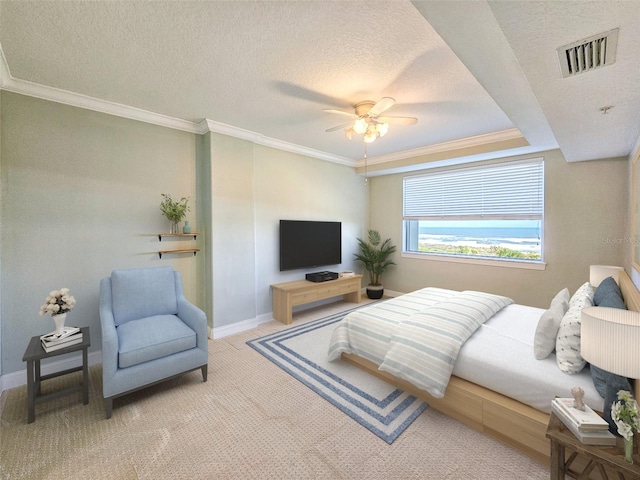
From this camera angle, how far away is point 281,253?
4.27 metres

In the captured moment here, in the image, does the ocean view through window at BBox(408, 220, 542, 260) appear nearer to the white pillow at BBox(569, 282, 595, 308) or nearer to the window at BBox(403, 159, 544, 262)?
the window at BBox(403, 159, 544, 262)

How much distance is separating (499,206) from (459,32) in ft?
11.4

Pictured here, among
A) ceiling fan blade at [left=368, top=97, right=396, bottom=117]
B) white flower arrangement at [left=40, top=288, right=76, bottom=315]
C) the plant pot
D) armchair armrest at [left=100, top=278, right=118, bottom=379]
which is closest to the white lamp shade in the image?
ceiling fan blade at [left=368, top=97, right=396, bottom=117]

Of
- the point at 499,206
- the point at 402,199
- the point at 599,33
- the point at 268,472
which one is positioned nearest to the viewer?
the point at 599,33

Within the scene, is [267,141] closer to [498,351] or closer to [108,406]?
→ [108,406]

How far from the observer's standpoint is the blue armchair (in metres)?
2.05

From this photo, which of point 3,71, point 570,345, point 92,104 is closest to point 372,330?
point 570,345

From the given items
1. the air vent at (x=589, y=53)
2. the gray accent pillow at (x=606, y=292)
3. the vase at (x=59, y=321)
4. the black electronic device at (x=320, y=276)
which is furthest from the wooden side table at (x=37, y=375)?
the gray accent pillow at (x=606, y=292)

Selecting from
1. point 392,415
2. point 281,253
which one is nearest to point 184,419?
point 392,415

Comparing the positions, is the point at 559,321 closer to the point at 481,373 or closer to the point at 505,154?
the point at 481,373

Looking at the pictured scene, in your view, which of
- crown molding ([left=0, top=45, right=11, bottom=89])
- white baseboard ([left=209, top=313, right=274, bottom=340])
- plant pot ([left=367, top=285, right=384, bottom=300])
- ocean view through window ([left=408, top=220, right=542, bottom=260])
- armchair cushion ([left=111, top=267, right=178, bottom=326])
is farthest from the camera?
plant pot ([left=367, top=285, right=384, bottom=300])

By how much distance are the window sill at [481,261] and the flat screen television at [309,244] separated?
141cm

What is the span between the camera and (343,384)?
2430mm

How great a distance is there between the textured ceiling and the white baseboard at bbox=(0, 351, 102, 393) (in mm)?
2538
